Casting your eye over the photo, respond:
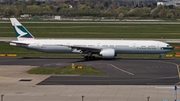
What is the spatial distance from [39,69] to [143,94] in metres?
20.1

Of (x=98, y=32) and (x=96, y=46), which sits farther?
(x=98, y=32)

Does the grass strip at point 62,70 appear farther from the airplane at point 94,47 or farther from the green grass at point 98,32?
the green grass at point 98,32

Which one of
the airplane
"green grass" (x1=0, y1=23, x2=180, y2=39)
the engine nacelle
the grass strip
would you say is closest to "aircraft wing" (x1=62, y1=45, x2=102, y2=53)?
the airplane

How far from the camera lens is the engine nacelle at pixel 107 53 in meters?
76.0

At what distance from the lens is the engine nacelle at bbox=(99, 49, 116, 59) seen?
7597cm

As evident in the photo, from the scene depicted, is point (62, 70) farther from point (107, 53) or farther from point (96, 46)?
point (96, 46)

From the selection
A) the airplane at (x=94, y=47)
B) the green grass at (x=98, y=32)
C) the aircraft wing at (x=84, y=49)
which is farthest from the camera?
the green grass at (x=98, y=32)

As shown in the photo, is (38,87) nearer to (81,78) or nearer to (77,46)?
(81,78)

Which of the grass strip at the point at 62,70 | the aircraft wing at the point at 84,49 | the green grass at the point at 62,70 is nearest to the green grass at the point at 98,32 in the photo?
the aircraft wing at the point at 84,49

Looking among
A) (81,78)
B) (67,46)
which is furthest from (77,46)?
(81,78)

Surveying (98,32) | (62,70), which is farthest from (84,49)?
(98,32)

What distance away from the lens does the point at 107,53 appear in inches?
2992

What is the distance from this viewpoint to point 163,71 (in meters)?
64.6

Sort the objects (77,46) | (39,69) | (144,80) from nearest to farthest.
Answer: (144,80), (39,69), (77,46)
